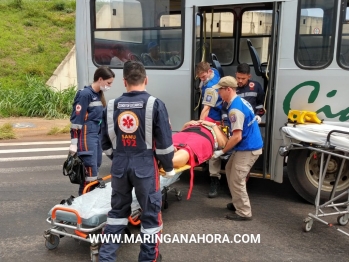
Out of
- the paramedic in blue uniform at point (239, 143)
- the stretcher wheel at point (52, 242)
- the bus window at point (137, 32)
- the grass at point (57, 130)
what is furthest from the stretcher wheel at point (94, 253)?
the grass at point (57, 130)

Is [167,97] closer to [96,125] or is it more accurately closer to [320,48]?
[96,125]

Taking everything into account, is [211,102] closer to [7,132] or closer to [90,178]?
[90,178]

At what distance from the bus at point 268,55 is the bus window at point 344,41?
0.01 metres

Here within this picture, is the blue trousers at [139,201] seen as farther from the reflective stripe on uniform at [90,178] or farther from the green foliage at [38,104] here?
the green foliage at [38,104]

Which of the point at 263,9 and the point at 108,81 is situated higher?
the point at 263,9

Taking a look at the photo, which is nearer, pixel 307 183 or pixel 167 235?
pixel 167 235

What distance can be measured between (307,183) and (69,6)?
24463 mm

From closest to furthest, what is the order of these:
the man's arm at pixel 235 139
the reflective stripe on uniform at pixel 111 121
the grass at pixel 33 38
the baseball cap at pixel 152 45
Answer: the reflective stripe on uniform at pixel 111 121, the man's arm at pixel 235 139, the baseball cap at pixel 152 45, the grass at pixel 33 38

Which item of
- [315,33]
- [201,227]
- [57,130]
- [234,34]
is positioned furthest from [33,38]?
[201,227]

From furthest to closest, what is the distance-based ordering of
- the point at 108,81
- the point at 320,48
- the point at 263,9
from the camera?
the point at 263,9
the point at 320,48
the point at 108,81

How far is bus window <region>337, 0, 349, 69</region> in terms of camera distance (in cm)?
449

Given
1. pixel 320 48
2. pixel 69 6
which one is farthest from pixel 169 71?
pixel 69 6

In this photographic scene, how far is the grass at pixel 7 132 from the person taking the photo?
9680 millimetres

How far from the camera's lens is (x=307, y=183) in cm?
474
